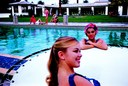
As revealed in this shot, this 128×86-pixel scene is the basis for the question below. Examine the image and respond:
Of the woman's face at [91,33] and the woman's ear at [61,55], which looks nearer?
the woman's ear at [61,55]

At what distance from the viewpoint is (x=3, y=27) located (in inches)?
884

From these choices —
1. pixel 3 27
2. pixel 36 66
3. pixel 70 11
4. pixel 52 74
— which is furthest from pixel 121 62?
pixel 70 11

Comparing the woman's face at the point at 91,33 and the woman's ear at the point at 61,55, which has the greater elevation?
the woman's face at the point at 91,33

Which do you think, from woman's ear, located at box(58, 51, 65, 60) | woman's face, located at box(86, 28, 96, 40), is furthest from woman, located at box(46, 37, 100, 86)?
woman's face, located at box(86, 28, 96, 40)

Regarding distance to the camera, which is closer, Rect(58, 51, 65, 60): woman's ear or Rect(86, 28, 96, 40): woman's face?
Rect(58, 51, 65, 60): woman's ear

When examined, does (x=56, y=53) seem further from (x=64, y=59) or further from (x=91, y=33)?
(x=91, y=33)

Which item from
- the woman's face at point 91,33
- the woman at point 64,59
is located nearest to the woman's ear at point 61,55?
the woman at point 64,59

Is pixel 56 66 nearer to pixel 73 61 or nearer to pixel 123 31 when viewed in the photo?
pixel 73 61

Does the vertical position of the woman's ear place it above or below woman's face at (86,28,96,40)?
below

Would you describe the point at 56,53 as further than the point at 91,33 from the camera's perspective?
No

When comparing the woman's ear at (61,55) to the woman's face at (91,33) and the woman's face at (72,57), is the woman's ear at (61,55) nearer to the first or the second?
the woman's face at (72,57)

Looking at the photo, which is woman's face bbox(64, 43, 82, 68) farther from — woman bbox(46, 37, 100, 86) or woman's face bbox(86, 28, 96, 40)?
woman's face bbox(86, 28, 96, 40)

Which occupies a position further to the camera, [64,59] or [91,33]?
[91,33]

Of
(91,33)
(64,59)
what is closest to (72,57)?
(64,59)
